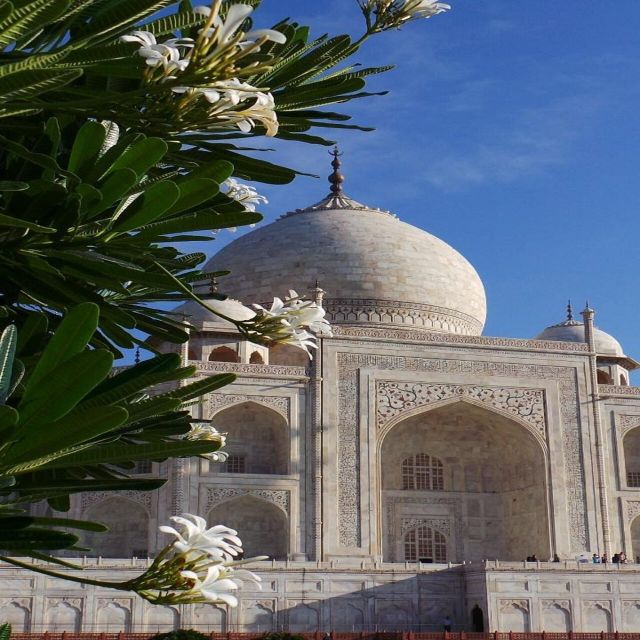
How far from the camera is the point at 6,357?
5.96 feet

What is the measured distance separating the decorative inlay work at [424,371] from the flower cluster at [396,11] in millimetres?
16004

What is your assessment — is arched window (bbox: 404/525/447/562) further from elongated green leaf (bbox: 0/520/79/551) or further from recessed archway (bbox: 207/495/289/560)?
elongated green leaf (bbox: 0/520/79/551)

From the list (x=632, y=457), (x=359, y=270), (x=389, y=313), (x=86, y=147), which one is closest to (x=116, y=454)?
(x=86, y=147)

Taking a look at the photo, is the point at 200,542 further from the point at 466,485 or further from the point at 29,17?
the point at 466,485

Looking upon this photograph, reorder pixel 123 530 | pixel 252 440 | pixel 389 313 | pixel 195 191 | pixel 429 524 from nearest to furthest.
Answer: pixel 195 191, pixel 123 530, pixel 252 440, pixel 429 524, pixel 389 313

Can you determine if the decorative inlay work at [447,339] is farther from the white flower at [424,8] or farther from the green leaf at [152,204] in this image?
the green leaf at [152,204]

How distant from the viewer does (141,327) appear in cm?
302

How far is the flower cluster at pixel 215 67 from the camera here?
1710 mm

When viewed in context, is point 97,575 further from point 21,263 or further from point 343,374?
point 21,263

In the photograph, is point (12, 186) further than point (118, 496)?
No

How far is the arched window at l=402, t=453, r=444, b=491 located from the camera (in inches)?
788

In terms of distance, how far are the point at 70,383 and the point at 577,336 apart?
23.4m

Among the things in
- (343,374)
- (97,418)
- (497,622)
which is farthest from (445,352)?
(97,418)

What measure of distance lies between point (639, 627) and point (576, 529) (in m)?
2.99
